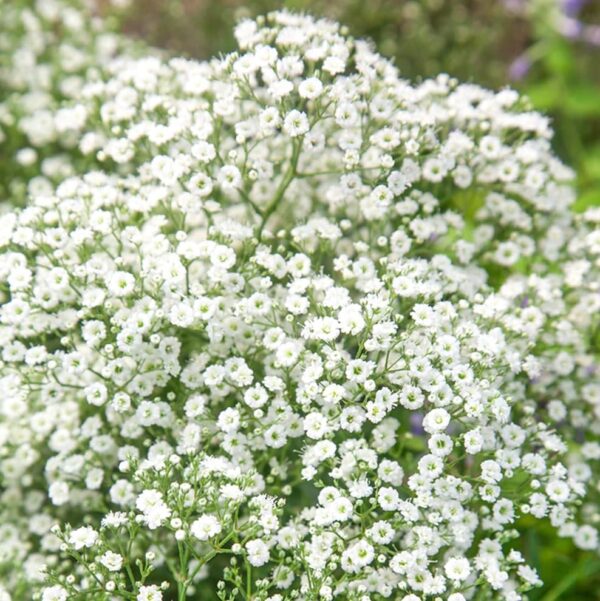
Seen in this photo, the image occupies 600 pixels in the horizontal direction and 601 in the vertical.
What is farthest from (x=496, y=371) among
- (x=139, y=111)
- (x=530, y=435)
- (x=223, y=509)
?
(x=139, y=111)

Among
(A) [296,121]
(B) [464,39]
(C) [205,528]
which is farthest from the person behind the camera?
(B) [464,39]

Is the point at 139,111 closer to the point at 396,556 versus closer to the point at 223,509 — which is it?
the point at 223,509

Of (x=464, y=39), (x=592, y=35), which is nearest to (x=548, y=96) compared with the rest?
(x=464, y=39)

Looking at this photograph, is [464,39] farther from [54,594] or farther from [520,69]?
[54,594]

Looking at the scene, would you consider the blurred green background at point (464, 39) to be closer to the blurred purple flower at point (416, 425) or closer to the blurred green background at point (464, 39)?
the blurred green background at point (464, 39)

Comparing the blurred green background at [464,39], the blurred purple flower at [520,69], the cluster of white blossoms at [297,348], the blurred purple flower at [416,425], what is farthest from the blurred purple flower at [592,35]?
the blurred purple flower at [416,425]

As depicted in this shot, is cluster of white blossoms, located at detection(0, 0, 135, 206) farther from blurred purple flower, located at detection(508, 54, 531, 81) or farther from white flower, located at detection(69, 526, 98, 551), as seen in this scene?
blurred purple flower, located at detection(508, 54, 531, 81)
